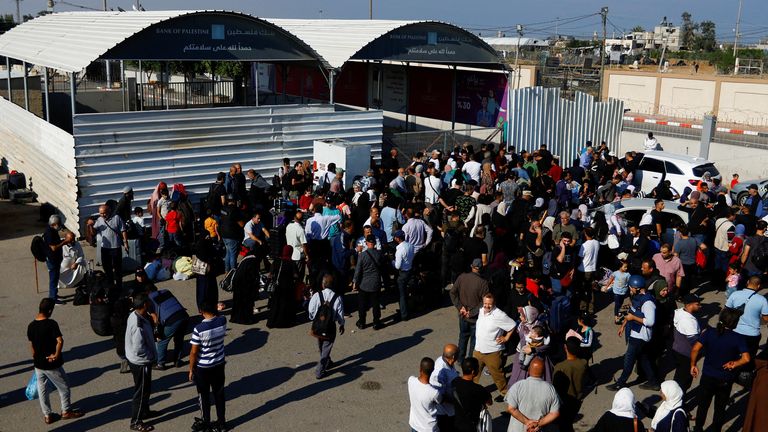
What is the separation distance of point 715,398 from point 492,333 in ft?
8.25

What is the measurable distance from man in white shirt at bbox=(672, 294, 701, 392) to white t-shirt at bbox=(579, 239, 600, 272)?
2.99 m

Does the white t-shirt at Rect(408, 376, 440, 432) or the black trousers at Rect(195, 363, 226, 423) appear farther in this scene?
the black trousers at Rect(195, 363, 226, 423)

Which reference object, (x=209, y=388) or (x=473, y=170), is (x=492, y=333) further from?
(x=473, y=170)

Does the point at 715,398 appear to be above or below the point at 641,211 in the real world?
below

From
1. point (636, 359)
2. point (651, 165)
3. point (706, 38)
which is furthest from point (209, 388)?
point (706, 38)

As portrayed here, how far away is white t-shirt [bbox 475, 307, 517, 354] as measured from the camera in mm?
8797

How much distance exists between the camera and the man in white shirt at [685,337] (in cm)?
882

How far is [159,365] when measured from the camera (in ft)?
33.0

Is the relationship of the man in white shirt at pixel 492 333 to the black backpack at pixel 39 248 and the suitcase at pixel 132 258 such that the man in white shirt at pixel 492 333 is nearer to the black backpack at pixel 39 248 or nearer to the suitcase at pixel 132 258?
the black backpack at pixel 39 248

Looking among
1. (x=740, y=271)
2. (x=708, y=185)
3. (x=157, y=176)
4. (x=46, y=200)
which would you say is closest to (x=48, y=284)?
(x=157, y=176)

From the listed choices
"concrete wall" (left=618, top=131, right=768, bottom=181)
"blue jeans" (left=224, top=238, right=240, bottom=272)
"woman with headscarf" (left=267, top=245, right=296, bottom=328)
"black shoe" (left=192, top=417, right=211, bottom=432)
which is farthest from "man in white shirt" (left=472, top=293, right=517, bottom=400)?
"concrete wall" (left=618, top=131, right=768, bottom=181)

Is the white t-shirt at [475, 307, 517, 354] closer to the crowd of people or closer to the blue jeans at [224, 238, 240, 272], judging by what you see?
the crowd of people

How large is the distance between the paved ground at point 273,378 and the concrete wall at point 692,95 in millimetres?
28458

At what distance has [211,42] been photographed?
1689 cm
